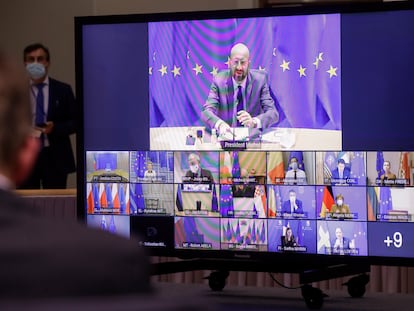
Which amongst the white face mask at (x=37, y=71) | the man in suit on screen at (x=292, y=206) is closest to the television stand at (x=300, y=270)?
the man in suit on screen at (x=292, y=206)

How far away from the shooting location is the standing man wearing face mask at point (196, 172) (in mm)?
3029

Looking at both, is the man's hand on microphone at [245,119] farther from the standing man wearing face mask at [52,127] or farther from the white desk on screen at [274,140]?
the standing man wearing face mask at [52,127]

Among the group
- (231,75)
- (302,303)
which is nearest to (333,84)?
(231,75)

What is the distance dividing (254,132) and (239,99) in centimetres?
11

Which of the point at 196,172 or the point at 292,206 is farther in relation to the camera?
the point at 196,172

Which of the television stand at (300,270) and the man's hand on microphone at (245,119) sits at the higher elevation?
the man's hand on microphone at (245,119)

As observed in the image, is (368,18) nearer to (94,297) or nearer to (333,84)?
(333,84)

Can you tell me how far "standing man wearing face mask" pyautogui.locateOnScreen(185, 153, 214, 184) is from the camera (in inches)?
119

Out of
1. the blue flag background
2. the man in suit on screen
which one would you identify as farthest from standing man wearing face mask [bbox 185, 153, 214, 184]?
the man in suit on screen

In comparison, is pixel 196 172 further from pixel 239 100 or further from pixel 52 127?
pixel 52 127

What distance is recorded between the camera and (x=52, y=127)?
5848mm

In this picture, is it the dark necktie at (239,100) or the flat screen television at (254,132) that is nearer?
the flat screen television at (254,132)

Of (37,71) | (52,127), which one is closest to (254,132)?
(52,127)

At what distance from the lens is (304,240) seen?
2.95 meters
